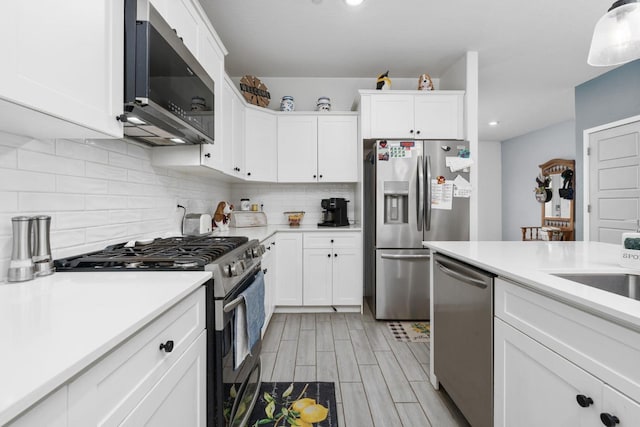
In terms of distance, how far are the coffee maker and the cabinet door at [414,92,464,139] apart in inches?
42.5

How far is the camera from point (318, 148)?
3.30 m

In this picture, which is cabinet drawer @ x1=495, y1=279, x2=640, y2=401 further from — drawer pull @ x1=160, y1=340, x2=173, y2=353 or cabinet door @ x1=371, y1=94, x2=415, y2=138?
cabinet door @ x1=371, y1=94, x2=415, y2=138

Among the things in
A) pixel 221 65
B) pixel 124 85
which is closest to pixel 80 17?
pixel 124 85

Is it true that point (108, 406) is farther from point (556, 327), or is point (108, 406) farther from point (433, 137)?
point (433, 137)

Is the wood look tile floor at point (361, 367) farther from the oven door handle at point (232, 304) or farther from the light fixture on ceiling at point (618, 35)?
the light fixture on ceiling at point (618, 35)

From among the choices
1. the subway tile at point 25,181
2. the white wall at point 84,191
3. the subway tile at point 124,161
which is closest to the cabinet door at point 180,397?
the white wall at point 84,191

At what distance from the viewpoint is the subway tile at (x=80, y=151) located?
122 centimetres

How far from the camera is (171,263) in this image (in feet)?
3.67

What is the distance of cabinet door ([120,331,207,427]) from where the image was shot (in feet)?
2.38

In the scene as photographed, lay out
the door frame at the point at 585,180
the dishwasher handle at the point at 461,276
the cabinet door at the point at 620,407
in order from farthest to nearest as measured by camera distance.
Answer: the door frame at the point at 585,180 → the dishwasher handle at the point at 461,276 → the cabinet door at the point at 620,407

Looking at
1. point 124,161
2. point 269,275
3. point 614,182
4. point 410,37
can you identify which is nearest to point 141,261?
point 124,161

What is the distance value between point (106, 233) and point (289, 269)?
5.91ft

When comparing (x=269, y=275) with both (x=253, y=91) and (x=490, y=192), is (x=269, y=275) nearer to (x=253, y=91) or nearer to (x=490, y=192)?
(x=253, y=91)

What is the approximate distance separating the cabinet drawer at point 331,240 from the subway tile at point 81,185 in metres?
1.88
